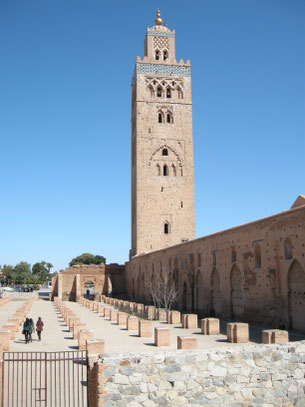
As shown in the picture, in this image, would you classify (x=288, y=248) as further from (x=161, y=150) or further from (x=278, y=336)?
(x=161, y=150)

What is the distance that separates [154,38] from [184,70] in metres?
4.24

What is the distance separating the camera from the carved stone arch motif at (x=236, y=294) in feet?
58.9

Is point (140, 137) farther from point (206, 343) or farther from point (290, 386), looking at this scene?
point (290, 386)

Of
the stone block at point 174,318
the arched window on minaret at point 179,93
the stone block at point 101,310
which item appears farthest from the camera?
the arched window on minaret at point 179,93

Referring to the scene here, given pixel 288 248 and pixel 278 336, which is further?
pixel 288 248

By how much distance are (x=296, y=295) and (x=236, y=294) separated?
4.33 m

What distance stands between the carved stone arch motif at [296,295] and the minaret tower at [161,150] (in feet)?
70.4

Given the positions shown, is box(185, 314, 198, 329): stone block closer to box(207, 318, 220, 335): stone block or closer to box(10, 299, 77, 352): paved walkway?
box(207, 318, 220, 335): stone block

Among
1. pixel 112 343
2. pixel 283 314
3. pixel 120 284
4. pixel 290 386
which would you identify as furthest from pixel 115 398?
pixel 120 284

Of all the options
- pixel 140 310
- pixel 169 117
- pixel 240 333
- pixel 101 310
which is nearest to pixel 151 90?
pixel 169 117

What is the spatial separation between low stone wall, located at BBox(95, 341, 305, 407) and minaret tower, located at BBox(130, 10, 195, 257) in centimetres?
2897

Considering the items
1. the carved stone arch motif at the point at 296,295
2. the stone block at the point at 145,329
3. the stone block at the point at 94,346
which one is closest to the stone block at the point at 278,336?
the carved stone arch motif at the point at 296,295

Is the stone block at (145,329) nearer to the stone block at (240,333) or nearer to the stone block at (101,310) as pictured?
the stone block at (240,333)

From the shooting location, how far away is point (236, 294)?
728 inches
